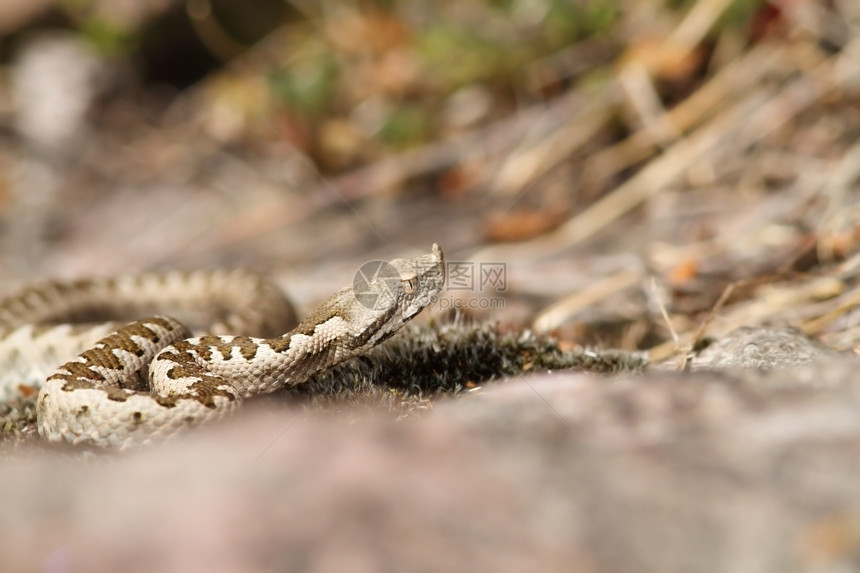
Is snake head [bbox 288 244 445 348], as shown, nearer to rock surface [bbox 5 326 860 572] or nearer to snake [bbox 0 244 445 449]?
snake [bbox 0 244 445 449]

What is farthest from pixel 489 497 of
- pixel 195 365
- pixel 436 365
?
pixel 195 365

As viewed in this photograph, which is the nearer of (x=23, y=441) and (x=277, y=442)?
(x=277, y=442)

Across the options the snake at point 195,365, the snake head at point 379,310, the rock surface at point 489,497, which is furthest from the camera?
the snake head at point 379,310

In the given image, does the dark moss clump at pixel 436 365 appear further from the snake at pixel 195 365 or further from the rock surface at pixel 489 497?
the rock surface at pixel 489 497

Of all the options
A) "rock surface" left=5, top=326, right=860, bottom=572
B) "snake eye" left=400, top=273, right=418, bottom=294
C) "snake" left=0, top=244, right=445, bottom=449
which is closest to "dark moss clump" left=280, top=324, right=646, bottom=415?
"snake" left=0, top=244, right=445, bottom=449

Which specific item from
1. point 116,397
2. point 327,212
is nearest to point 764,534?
point 116,397

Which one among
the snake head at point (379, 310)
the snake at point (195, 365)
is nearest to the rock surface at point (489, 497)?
the snake at point (195, 365)

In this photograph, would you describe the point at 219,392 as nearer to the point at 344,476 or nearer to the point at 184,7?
the point at 344,476

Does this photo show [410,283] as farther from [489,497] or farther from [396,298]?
[489,497]
